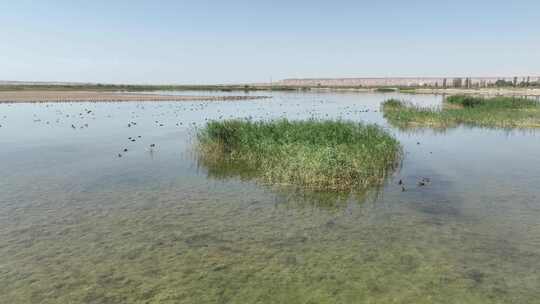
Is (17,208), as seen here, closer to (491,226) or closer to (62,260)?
(62,260)

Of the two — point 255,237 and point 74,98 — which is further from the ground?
point 74,98

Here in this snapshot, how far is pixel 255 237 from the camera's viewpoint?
32.7ft

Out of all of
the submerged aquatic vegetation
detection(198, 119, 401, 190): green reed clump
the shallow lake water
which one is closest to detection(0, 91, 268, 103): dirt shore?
the submerged aquatic vegetation

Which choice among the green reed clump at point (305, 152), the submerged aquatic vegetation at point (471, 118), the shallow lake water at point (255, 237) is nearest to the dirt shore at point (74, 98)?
the submerged aquatic vegetation at point (471, 118)

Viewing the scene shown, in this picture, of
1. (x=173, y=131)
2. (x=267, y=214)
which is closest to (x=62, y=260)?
(x=267, y=214)

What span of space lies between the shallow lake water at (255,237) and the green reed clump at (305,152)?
1093 millimetres

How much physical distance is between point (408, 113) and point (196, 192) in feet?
102

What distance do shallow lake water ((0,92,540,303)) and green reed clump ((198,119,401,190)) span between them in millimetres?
1093

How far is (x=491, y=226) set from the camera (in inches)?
429

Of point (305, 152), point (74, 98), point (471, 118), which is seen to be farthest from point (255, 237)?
point (74, 98)

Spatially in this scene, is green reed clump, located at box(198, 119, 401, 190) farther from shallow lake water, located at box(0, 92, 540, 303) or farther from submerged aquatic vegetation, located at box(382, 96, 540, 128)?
submerged aquatic vegetation, located at box(382, 96, 540, 128)

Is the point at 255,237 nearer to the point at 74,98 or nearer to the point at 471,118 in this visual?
the point at 471,118

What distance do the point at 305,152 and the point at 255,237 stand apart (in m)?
6.91

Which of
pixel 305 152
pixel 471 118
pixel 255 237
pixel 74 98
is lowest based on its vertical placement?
pixel 255 237
